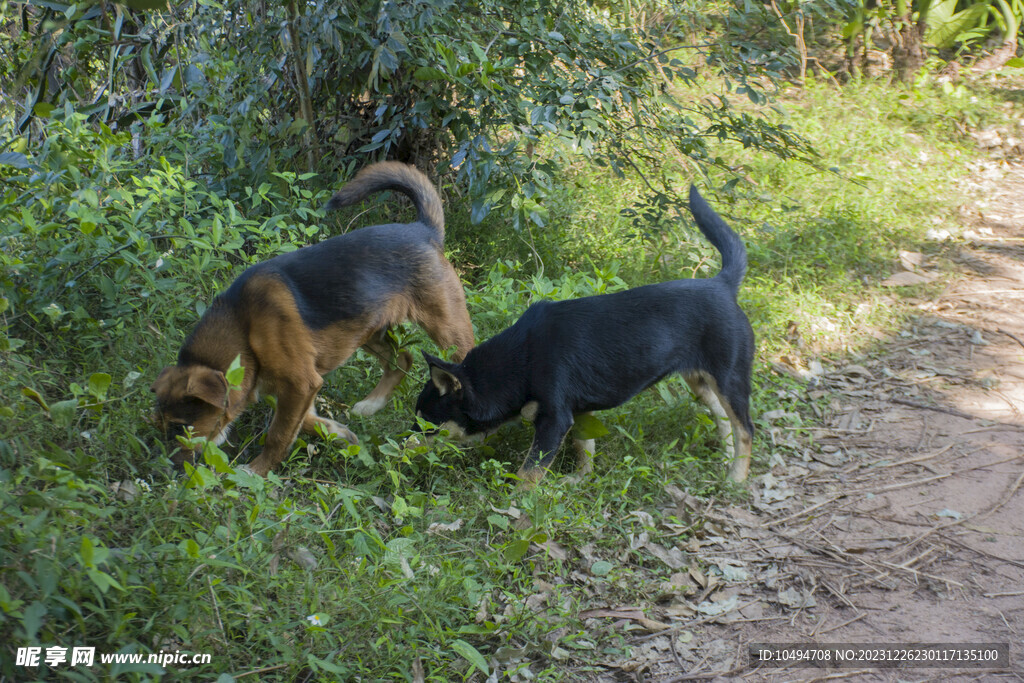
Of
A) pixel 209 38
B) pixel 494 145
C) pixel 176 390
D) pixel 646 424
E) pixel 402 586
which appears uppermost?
pixel 209 38

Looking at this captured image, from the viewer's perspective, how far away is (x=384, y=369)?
4.68m

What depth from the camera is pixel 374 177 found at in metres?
4.61

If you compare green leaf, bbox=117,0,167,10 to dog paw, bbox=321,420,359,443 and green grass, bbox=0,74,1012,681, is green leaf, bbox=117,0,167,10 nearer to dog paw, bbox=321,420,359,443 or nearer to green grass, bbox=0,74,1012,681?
green grass, bbox=0,74,1012,681

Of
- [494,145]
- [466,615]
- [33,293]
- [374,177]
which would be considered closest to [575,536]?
[466,615]

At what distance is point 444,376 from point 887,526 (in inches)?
91.9

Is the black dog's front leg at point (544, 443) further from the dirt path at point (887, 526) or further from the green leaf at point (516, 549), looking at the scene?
the dirt path at point (887, 526)

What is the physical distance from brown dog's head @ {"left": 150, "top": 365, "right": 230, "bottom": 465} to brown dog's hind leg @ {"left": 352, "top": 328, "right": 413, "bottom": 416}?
3.43 ft

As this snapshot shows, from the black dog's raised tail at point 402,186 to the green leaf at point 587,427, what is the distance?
151cm

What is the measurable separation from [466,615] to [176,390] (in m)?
1.69

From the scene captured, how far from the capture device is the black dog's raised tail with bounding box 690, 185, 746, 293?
4.32m

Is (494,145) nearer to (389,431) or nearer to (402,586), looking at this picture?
(389,431)

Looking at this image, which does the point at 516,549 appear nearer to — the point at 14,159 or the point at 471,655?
the point at 471,655

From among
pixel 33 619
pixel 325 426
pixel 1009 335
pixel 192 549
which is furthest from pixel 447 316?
pixel 1009 335

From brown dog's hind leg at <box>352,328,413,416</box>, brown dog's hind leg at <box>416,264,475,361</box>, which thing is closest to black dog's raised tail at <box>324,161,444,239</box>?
brown dog's hind leg at <box>416,264,475,361</box>
